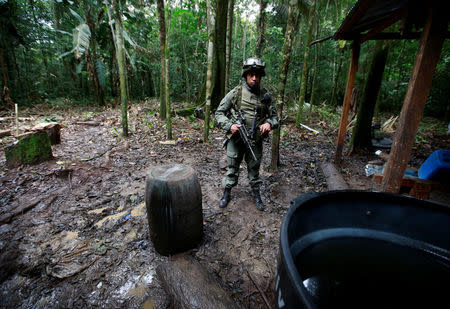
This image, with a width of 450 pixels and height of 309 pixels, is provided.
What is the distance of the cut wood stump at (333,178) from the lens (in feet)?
13.4

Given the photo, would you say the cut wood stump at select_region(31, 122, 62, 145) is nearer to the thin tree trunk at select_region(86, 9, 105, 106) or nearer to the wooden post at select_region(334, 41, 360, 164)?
the thin tree trunk at select_region(86, 9, 105, 106)

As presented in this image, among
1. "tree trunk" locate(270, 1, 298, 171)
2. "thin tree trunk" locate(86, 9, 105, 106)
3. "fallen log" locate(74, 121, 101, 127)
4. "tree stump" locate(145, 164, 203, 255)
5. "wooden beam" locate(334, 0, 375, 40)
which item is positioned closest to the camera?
"tree stump" locate(145, 164, 203, 255)

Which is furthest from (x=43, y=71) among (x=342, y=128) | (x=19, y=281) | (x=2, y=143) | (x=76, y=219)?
(x=342, y=128)

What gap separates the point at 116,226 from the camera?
3148mm

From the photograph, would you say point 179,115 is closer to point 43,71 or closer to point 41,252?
point 41,252

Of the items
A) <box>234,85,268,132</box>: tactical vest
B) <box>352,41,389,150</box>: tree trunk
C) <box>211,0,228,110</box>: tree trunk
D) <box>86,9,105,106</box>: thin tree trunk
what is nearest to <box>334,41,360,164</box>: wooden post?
<box>352,41,389,150</box>: tree trunk

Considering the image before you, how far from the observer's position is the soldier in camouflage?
10.6ft

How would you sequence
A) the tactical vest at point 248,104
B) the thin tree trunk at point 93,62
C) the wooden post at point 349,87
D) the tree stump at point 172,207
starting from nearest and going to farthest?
the tree stump at point 172,207
the tactical vest at point 248,104
the wooden post at point 349,87
the thin tree trunk at point 93,62

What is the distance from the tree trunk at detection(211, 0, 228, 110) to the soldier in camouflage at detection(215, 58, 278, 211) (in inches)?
242

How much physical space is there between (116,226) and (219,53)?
8356 millimetres

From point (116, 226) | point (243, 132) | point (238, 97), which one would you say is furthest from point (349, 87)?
point (116, 226)

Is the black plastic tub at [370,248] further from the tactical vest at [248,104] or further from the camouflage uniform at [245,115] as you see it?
the tactical vest at [248,104]

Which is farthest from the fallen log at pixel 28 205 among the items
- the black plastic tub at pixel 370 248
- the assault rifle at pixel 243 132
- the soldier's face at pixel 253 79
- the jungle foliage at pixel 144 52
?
the jungle foliage at pixel 144 52

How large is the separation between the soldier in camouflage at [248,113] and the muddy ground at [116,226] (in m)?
0.89
